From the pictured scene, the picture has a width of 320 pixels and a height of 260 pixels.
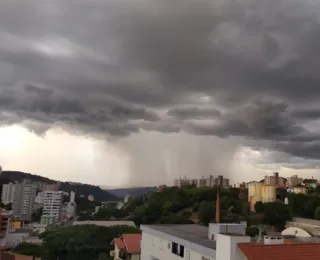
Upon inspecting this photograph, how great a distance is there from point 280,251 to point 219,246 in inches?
84.4

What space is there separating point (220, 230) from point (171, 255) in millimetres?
4779

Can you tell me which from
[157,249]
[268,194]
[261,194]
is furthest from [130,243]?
[261,194]

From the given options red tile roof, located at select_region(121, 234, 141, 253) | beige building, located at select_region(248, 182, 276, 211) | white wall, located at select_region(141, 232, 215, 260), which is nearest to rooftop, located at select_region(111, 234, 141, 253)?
red tile roof, located at select_region(121, 234, 141, 253)

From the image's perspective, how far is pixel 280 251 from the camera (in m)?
12.9

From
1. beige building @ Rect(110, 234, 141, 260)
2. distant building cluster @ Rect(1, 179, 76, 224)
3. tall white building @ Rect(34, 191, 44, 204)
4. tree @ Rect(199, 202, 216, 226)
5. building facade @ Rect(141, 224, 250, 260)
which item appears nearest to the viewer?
building facade @ Rect(141, 224, 250, 260)

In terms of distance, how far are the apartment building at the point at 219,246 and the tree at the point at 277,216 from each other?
3613 centimetres

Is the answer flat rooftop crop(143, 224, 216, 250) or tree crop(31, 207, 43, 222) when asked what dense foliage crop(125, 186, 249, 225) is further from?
tree crop(31, 207, 43, 222)

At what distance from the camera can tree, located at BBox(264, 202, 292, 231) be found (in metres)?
56.2

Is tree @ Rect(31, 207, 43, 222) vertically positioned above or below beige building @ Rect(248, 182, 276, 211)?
below

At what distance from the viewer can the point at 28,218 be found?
5463 inches

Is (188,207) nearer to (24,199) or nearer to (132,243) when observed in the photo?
(132,243)

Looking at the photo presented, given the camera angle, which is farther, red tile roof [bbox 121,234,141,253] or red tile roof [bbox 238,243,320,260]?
red tile roof [bbox 121,234,141,253]

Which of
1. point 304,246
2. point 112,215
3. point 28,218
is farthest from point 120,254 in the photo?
point 28,218

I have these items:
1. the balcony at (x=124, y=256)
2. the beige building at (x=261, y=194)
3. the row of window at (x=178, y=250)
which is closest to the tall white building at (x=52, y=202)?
the beige building at (x=261, y=194)
